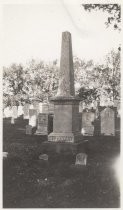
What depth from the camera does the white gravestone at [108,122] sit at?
11789mm

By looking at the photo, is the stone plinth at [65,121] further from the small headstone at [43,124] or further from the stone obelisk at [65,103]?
the small headstone at [43,124]

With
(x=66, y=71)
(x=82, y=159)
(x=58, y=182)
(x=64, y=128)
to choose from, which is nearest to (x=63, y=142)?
(x=64, y=128)

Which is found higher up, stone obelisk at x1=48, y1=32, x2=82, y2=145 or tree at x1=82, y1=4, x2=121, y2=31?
tree at x1=82, y1=4, x2=121, y2=31

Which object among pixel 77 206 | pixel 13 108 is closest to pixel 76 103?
pixel 77 206

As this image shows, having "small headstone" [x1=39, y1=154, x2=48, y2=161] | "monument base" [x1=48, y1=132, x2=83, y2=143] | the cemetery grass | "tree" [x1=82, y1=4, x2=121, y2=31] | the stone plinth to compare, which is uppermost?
"tree" [x1=82, y1=4, x2=121, y2=31]

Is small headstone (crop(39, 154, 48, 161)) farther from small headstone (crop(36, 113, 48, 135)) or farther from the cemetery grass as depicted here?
small headstone (crop(36, 113, 48, 135))

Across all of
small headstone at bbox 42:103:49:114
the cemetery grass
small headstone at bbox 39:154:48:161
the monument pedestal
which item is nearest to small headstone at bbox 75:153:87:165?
the cemetery grass

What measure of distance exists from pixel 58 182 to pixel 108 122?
19.8 feet

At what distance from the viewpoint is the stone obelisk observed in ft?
27.3

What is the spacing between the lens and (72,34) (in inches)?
310

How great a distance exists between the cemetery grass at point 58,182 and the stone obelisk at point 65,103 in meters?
0.71

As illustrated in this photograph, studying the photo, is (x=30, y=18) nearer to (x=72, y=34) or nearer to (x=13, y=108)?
(x=72, y=34)

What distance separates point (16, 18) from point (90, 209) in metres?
3.98

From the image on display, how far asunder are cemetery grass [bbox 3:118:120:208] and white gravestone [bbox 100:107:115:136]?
3.86m
